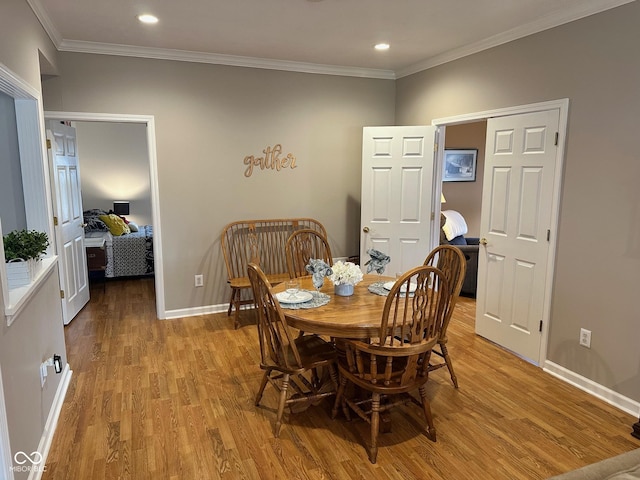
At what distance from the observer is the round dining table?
2250 mm

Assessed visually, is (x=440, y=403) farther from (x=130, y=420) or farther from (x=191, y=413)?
(x=130, y=420)

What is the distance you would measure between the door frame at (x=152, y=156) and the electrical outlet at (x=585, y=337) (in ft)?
12.0

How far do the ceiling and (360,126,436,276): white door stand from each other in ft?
2.56

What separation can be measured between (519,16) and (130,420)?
371 centimetres

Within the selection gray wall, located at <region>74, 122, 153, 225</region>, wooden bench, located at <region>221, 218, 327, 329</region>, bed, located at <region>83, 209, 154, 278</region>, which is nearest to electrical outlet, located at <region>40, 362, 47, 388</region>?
wooden bench, located at <region>221, 218, 327, 329</region>

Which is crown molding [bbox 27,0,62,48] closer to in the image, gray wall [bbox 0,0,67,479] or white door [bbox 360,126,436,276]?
gray wall [bbox 0,0,67,479]

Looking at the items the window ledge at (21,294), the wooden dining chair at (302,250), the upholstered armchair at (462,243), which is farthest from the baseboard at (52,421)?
the upholstered armchair at (462,243)

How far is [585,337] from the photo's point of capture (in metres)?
2.98

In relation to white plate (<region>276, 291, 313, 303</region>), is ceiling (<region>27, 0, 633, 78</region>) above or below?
above

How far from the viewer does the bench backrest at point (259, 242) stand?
448 centimetres

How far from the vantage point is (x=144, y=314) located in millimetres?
4512

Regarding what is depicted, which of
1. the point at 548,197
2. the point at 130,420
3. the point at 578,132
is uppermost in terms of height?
the point at 578,132

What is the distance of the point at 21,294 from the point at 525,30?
3.66m

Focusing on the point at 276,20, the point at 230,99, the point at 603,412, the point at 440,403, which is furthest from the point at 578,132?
the point at 230,99
